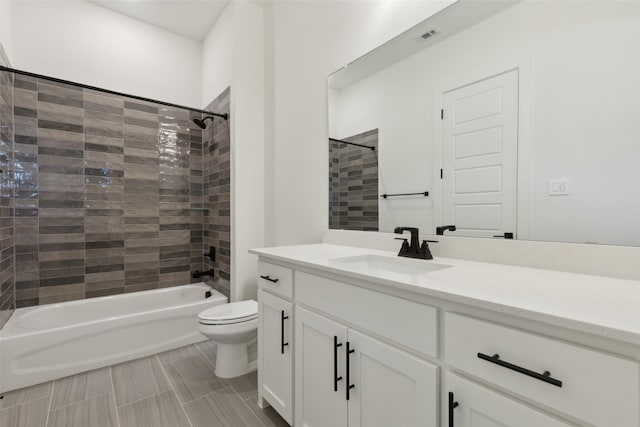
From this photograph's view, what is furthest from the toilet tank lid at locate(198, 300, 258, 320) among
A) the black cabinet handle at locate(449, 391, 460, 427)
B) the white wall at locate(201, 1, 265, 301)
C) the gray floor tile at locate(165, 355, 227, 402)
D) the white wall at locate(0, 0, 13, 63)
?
the white wall at locate(0, 0, 13, 63)

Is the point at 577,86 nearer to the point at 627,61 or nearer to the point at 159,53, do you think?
the point at 627,61

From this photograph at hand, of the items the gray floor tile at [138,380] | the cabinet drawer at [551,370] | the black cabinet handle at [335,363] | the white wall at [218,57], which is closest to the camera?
the cabinet drawer at [551,370]

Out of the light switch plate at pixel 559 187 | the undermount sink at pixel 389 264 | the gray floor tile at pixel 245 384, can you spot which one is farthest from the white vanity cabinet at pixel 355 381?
the light switch plate at pixel 559 187

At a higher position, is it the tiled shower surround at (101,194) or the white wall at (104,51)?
the white wall at (104,51)

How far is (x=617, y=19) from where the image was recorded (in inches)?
36.8

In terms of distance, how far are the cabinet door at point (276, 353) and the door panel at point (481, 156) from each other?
925 millimetres

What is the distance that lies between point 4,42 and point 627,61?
3663 millimetres

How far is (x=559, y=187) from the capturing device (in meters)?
1.04

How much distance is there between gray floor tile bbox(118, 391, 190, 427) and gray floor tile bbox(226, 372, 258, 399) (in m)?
0.34

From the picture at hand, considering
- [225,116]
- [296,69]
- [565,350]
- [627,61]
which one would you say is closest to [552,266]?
[565,350]

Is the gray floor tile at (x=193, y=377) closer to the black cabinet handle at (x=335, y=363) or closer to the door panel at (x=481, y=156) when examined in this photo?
the black cabinet handle at (x=335, y=363)

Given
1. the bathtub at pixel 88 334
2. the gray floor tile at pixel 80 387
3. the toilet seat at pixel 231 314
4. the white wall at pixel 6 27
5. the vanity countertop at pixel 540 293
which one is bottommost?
the gray floor tile at pixel 80 387

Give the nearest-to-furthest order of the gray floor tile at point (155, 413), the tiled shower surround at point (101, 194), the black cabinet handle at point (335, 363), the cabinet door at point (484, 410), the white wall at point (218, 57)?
the cabinet door at point (484, 410)
the black cabinet handle at point (335, 363)
the gray floor tile at point (155, 413)
the tiled shower surround at point (101, 194)
the white wall at point (218, 57)

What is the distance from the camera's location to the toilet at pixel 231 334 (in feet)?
6.52
